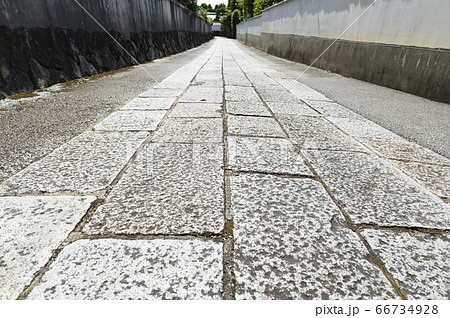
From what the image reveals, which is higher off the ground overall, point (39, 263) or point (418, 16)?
point (418, 16)

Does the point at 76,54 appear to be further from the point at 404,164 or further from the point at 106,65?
the point at 404,164

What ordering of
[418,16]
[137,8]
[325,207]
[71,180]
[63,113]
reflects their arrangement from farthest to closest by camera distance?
[137,8], [418,16], [63,113], [71,180], [325,207]

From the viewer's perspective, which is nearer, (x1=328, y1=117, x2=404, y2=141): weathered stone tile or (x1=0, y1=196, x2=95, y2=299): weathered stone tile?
(x1=0, y1=196, x2=95, y2=299): weathered stone tile

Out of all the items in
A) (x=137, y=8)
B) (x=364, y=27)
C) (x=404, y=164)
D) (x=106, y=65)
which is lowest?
(x=404, y=164)

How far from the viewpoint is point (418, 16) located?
11.9ft

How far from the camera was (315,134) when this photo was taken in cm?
206

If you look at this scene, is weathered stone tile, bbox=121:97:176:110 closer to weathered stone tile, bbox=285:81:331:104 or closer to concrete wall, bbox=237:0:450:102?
weathered stone tile, bbox=285:81:331:104

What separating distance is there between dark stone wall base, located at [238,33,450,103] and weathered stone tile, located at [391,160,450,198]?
230 centimetres

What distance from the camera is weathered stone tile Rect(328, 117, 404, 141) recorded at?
206 centimetres

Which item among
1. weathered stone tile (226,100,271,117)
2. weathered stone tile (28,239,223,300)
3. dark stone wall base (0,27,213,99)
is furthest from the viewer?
dark stone wall base (0,27,213,99)

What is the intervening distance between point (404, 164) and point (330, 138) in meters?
0.54

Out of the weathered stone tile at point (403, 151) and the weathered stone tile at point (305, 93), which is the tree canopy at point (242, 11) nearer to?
the weathered stone tile at point (305, 93)

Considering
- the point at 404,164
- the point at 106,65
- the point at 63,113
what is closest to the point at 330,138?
the point at 404,164

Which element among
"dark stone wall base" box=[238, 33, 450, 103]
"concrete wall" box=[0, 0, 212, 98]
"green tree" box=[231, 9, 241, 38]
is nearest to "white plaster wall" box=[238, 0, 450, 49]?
"dark stone wall base" box=[238, 33, 450, 103]
